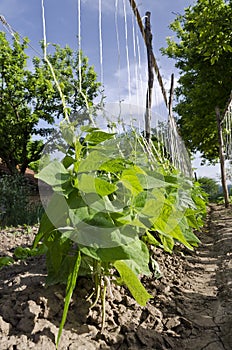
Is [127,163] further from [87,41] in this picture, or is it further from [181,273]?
[87,41]

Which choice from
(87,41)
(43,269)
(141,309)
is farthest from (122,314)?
(87,41)

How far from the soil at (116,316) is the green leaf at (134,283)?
0.83ft

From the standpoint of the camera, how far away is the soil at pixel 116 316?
1251mm

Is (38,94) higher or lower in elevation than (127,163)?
higher

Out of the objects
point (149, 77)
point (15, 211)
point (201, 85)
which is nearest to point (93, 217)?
point (149, 77)

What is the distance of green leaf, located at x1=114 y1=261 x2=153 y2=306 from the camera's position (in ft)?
4.06

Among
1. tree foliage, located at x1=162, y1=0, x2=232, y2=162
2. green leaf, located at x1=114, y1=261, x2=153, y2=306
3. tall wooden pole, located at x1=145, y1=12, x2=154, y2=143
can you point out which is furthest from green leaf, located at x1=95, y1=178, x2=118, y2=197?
tree foliage, located at x1=162, y1=0, x2=232, y2=162

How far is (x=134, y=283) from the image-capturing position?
1.25m

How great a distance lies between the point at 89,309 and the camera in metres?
1.43

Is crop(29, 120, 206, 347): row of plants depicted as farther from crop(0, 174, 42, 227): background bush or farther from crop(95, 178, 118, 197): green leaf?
crop(0, 174, 42, 227): background bush

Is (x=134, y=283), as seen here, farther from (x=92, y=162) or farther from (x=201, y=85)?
(x=201, y=85)

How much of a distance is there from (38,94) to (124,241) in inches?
606

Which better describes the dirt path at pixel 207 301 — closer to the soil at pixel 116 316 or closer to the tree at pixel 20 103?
the soil at pixel 116 316

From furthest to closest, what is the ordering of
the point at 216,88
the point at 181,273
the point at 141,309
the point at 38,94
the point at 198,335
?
the point at 38,94, the point at 216,88, the point at 181,273, the point at 141,309, the point at 198,335
